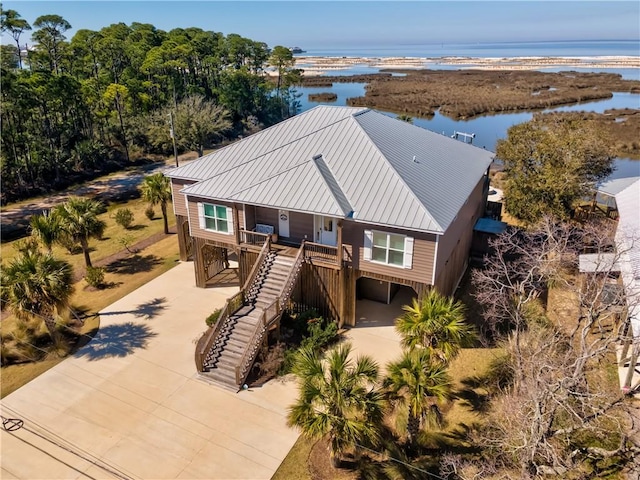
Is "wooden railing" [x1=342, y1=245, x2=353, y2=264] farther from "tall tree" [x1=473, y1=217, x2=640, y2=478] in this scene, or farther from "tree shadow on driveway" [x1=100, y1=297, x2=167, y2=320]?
"tree shadow on driveway" [x1=100, y1=297, x2=167, y2=320]

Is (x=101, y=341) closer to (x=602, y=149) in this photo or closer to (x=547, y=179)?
(x=547, y=179)

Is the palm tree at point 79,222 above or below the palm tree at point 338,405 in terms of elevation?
above

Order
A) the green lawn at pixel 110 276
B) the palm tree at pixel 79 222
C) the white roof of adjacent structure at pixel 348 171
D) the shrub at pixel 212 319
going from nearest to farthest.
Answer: the green lawn at pixel 110 276 < the white roof of adjacent structure at pixel 348 171 < the shrub at pixel 212 319 < the palm tree at pixel 79 222

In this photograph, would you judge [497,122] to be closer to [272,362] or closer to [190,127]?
[190,127]

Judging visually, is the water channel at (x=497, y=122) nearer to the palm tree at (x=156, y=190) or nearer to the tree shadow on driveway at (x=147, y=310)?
the palm tree at (x=156, y=190)

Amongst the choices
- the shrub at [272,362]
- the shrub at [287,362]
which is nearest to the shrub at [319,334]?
the shrub at [287,362]

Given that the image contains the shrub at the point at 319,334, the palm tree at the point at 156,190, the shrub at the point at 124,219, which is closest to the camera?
the shrub at the point at 319,334

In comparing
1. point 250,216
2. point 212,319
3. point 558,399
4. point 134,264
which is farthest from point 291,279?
point 134,264
